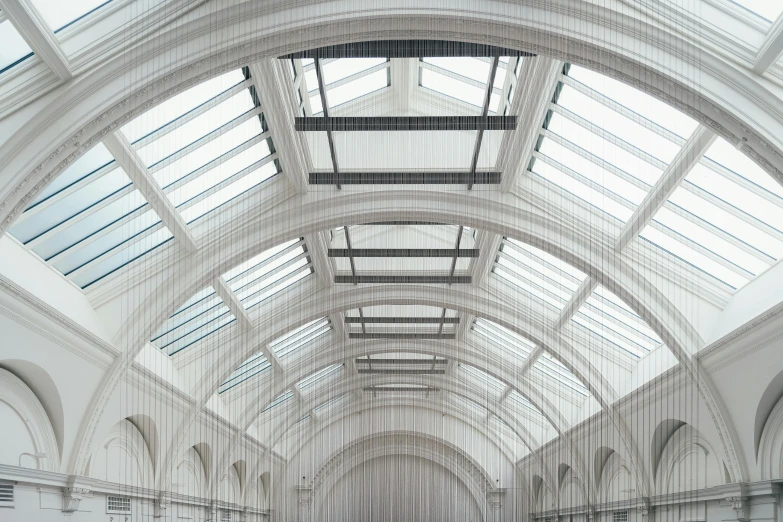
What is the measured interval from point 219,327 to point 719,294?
17.1 m

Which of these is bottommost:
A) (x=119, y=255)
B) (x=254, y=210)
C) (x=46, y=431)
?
(x=46, y=431)

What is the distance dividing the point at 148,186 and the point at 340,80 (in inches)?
206

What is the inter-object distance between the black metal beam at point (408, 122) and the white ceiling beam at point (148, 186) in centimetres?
371

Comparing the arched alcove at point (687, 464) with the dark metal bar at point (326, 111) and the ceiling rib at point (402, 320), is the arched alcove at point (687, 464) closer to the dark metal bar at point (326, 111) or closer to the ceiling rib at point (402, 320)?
the ceiling rib at point (402, 320)

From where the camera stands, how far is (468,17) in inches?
628

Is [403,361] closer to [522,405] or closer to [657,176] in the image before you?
[522,405]

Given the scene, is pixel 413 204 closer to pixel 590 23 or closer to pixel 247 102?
pixel 247 102

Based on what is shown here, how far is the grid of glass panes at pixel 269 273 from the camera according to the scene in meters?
28.8

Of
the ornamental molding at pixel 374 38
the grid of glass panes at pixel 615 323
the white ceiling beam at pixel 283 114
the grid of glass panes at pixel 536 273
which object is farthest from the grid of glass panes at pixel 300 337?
the ornamental molding at pixel 374 38

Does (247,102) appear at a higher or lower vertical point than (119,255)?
higher

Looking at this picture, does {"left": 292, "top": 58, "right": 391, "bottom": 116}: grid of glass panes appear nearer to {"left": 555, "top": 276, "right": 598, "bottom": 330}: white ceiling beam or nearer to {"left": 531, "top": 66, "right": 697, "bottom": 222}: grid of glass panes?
{"left": 531, "top": 66, "right": 697, "bottom": 222}: grid of glass panes

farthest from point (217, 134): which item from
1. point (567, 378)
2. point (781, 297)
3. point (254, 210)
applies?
point (567, 378)

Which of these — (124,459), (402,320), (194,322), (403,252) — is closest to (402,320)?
(402,320)

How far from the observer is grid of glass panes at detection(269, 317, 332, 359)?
37.0 m
